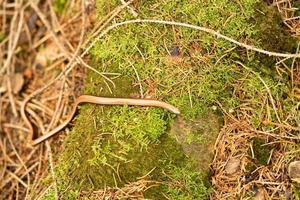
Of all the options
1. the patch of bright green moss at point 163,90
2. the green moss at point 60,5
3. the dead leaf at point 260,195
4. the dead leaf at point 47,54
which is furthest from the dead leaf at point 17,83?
the dead leaf at point 260,195

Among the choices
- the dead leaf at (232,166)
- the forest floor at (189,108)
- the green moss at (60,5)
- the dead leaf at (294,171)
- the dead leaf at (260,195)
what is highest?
the green moss at (60,5)

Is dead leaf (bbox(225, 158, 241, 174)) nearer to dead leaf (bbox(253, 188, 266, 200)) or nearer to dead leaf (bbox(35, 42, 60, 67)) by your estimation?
dead leaf (bbox(253, 188, 266, 200))

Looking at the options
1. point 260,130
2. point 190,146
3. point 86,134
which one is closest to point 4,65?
point 86,134

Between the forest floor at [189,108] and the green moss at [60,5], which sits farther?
the green moss at [60,5]

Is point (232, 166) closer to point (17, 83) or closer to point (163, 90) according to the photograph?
point (163, 90)

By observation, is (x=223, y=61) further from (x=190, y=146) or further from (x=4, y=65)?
(x=4, y=65)

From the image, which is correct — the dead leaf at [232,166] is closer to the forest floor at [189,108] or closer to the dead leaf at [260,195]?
the forest floor at [189,108]

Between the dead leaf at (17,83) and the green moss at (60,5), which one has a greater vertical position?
the green moss at (60,5)
